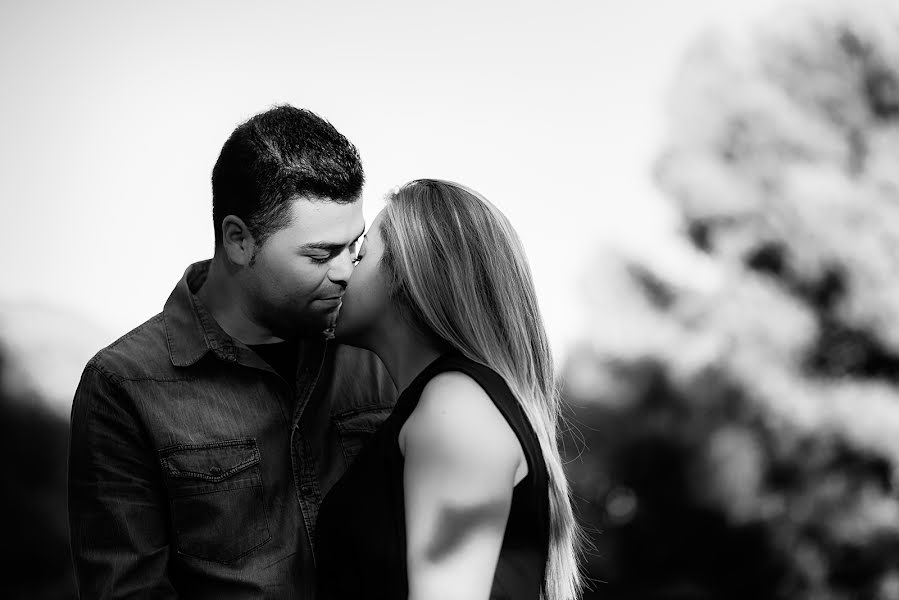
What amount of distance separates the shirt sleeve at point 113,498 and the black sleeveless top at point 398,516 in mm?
307

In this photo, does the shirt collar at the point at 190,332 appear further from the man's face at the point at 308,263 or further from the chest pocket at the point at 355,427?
the chest pocket at the point at 355,427

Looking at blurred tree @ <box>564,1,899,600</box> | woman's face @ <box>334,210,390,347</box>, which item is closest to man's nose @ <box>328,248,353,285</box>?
woman's face @ <box>334,210,390,347</box>

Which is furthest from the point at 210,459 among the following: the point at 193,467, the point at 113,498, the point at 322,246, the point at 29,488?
the point at 29,488

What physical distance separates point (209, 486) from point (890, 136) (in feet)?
12.1

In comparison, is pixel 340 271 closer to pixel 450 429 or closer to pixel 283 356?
pixel 283 356

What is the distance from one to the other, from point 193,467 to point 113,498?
0.12 meters

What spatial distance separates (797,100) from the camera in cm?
394

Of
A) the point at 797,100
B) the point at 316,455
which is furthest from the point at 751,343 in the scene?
the point at 316,455

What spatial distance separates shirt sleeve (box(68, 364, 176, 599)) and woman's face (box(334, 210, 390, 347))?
1.16 ft

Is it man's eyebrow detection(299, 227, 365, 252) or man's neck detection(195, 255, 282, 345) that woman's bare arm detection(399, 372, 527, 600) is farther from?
man's neck detection(195, 255, 282, 345)

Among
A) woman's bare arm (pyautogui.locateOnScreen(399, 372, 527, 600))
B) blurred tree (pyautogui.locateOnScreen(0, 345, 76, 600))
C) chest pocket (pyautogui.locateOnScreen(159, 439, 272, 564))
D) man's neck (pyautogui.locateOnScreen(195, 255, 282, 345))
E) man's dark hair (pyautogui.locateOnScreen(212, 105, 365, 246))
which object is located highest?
man's dark hair (pyautogui.locateOnScreen(212, 105, 365, 246))

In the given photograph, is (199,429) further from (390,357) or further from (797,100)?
(797,100)

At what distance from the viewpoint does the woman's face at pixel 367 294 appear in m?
1.25

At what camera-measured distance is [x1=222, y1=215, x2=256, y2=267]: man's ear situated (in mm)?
1434
